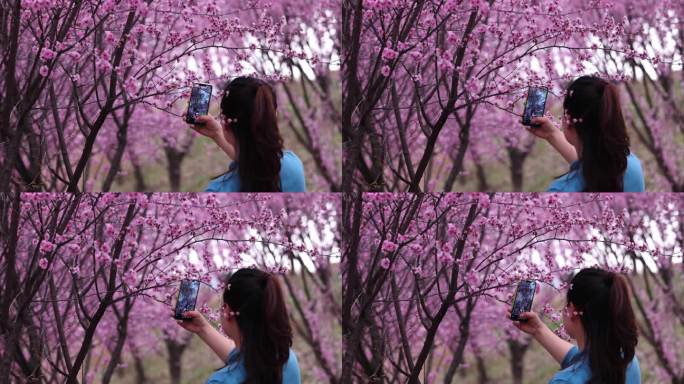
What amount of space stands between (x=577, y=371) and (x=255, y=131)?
1.84 meters

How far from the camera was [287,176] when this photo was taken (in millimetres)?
4641

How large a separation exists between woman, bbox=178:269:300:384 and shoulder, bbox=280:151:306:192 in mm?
440

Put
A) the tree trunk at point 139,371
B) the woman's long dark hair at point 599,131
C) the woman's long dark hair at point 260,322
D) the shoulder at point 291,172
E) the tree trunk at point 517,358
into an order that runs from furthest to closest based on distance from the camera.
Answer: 1. the tree trunk at point 139,371
2. the tree trunk at point 517,358
3. the shoulder at point 291,172
4. the woman's long dark hair at point 599,131
5. the woman's long dark hair at point 260,322

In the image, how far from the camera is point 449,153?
4.85 meters

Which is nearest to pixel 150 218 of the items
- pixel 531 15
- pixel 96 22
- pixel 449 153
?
pixel 96 22

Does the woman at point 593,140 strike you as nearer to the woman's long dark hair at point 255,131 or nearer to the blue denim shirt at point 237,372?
the woman's long dark hair at point 255,131

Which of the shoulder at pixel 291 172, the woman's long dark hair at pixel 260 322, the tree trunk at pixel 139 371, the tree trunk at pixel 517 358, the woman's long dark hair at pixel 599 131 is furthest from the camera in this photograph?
the tree trunk at pixel 139 371

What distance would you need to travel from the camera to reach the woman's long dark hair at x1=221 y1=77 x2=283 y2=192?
14.9 ft

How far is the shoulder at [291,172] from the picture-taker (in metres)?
4.62

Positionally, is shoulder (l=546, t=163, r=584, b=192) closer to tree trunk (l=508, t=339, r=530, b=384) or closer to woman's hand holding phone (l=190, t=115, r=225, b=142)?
tree trunk (l=508, t=339, r=530, b=384)

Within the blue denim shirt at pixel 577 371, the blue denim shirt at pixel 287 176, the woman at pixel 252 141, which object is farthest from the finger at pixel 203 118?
the blue denim shirt at pixel 577 371

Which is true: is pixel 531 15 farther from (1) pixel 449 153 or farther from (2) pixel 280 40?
(2) pixel 280 40

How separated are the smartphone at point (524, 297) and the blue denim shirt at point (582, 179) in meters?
0.49

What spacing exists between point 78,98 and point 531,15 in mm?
2302
